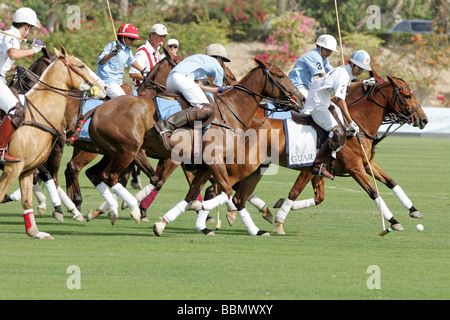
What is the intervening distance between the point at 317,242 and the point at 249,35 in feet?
138

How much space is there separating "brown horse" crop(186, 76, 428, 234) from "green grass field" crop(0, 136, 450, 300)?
0.41 meters

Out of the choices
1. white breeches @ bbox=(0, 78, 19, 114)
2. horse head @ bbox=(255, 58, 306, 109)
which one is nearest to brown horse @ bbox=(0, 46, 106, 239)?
white breeches @ bbox=(0, 78, 19, 114)

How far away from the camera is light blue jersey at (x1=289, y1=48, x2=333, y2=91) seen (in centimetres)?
1381

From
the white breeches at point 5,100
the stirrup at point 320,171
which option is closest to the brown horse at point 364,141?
the stirrup at point 320,171

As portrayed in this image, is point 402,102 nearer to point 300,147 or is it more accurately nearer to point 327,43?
point 327,43

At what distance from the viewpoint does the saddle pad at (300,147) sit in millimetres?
12039

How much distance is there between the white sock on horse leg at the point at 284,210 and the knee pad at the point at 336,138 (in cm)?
109

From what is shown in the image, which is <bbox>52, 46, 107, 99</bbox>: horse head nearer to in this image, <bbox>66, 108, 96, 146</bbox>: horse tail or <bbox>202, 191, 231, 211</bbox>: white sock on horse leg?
<bbox>66, 108, 96, 146</bbox>: horse tail

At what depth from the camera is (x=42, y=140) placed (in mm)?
10398

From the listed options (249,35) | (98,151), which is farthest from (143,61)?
(249,35)

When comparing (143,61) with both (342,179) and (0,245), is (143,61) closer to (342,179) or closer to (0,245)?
(0,245)

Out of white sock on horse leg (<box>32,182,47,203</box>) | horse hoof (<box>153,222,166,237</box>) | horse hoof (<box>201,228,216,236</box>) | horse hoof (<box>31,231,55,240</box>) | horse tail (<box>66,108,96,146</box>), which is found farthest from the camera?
white sock on horse leg (<box>32,182,47,203</box>)

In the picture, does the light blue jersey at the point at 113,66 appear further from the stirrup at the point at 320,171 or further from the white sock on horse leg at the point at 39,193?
the stirrup at the point at 320,171

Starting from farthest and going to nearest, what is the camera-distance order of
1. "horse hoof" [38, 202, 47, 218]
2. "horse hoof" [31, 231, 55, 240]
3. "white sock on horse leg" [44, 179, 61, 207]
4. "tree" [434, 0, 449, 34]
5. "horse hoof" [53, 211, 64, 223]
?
"tree" [434, 0, 449, 34]
"horse hoof" [38, 202, 47, 218]
"horse hoof" [53, 211, 64, 223]
"white sock on horse leg" [44, 179, 61, 207]
"horse hoof" [31, 231, 55, 240]
